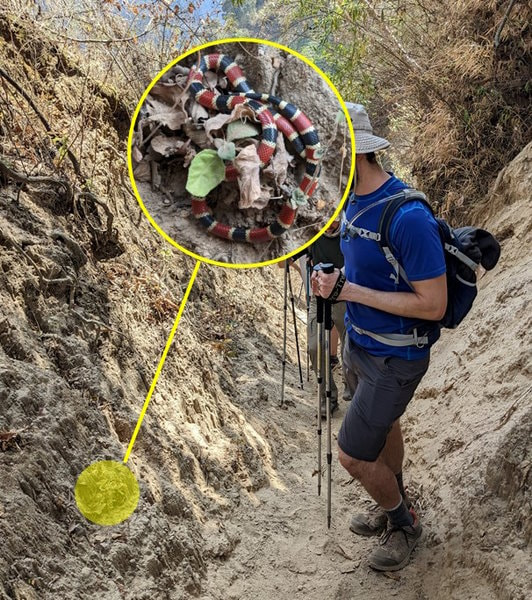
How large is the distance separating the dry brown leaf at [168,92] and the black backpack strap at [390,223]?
118 cm

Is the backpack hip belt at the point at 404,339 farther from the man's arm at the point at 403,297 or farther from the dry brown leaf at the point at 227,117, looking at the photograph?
the dry brown leaf at the point at 227,117

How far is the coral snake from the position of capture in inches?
109

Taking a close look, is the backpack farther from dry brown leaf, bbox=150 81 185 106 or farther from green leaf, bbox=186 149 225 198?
dry brown leaf, bbox=150 81 185 106

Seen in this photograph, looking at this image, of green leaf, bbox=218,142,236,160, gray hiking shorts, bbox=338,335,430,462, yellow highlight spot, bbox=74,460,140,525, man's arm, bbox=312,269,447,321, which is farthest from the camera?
gray hiking shorts, bbox=338,335,430,462

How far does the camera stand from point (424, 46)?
797 centimetres

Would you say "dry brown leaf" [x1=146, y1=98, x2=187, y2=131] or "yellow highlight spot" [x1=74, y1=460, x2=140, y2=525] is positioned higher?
"dry brown leaf" [x1=146, y1=98, x2=187, y2=131]

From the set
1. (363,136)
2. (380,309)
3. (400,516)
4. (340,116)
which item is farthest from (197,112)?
(400,516)

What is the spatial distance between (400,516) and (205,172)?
2530 millimetres

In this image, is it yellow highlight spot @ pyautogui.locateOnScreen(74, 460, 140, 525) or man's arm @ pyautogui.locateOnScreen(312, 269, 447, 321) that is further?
yellow highlight spot @ pyautogui.locateOnScreen(74, 460, 140, 525)

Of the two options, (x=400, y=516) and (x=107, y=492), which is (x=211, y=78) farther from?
(x=400, y=516)

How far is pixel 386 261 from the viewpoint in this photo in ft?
10.6

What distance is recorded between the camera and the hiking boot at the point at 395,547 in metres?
3.77

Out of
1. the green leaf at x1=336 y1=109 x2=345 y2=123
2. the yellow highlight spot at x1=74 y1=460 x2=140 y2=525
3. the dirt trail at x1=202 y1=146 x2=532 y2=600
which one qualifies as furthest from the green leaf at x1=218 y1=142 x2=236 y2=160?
the dirt trail at x1=202 y1=146 x2=532 y2=600

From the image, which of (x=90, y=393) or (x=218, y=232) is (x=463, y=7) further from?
(x=90, y=393)
